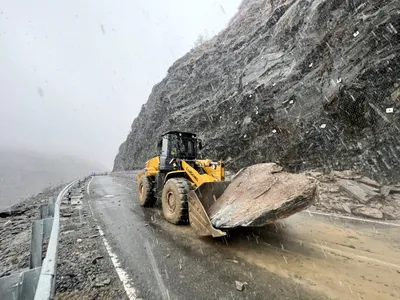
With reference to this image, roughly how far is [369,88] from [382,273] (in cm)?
820

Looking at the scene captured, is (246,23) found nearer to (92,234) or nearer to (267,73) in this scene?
(267,73)

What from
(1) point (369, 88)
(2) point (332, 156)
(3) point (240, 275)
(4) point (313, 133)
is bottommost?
(3) point (240, 275)

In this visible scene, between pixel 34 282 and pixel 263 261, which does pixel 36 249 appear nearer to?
pixel 34 282

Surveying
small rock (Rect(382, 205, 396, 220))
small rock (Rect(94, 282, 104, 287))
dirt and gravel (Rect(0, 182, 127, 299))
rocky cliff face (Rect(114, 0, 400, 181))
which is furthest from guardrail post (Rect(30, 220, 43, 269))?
rocky cliff face (Rect(114, 0, 400, 181))

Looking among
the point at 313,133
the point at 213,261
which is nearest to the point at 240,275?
the point at 213,261

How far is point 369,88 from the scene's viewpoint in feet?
29.2

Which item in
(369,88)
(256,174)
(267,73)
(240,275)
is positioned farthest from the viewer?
(267,73)

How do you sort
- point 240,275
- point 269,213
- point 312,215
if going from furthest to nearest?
point 312,215, point 269,213, point 240,275

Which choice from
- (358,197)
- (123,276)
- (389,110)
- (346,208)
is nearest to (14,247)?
(123,276)

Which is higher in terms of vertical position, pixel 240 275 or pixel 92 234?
pixel 92 234

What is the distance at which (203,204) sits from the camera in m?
4.88

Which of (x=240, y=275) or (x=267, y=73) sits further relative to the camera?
(x=267, y=73)

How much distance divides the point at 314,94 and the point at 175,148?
8.01 meters

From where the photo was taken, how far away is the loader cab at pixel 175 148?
23.2 ft
